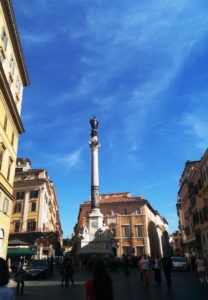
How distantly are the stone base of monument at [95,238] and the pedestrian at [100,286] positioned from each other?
35168mm

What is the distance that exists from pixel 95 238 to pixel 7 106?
874 inches

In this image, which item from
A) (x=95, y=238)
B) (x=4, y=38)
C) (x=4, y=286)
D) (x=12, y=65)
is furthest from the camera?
(x=95, y=238)

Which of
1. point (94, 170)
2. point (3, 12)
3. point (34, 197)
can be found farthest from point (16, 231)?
point (3, 12)

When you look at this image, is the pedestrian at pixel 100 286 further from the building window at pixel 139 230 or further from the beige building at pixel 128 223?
the building window at pixel 139 230

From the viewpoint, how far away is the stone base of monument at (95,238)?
39250mm

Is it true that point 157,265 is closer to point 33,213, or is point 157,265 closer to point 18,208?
point 33,213

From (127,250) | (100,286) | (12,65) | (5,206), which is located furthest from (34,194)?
(100,286)

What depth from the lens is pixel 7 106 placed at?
26.4 metres

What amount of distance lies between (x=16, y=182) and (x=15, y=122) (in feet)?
95.9

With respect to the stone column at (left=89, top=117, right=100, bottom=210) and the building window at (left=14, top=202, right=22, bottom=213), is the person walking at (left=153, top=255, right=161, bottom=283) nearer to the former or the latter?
the stone column at (left=89, top=117, right=100, bottom=210)

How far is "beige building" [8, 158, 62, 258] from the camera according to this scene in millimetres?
50094

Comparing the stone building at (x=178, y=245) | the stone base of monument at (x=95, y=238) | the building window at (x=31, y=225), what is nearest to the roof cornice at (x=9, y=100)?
the stone base of monument at (x=95, y=238)

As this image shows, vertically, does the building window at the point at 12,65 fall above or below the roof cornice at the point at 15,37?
below

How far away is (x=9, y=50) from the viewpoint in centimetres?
2695
